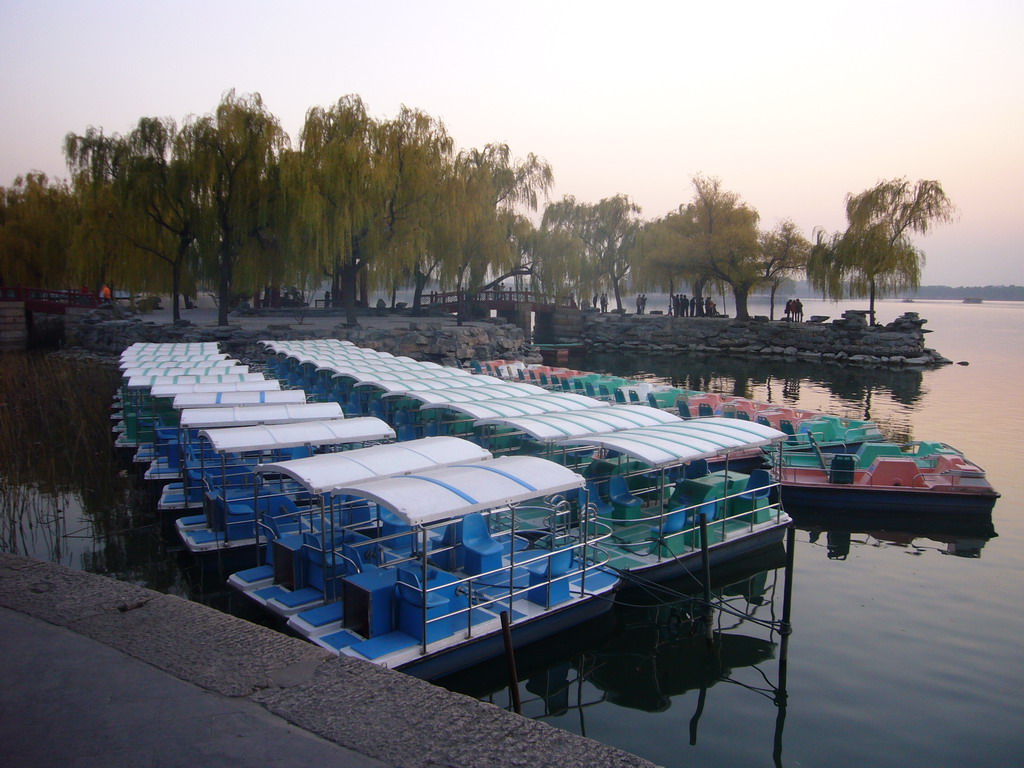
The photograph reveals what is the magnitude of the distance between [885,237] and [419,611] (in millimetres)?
47347

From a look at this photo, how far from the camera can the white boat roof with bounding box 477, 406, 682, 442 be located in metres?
12.2

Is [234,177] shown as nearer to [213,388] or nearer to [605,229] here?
[213,388]

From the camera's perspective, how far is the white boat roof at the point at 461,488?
25.2ft

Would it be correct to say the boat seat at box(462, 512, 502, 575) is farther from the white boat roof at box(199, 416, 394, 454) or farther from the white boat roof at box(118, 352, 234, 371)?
the white boat roof at box(118, 352, 234, 371)

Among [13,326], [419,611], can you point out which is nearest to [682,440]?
[419,611]

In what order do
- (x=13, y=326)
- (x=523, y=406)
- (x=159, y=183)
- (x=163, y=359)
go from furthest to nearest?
1. (x=13, y=326)
2. (x=159, y=183)
3. (x=163, y=359)
4. (x=523, y=406)

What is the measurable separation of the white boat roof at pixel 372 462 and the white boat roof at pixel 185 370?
11.5 metres

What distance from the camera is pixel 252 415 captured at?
43.5 ft

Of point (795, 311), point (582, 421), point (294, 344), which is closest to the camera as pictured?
point (582, 421)

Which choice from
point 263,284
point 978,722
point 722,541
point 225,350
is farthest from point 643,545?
point 263,284

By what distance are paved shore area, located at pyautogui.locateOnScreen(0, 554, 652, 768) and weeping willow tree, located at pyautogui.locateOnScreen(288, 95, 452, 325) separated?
29620 mm

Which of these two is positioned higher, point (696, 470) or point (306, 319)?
point (306, 319)

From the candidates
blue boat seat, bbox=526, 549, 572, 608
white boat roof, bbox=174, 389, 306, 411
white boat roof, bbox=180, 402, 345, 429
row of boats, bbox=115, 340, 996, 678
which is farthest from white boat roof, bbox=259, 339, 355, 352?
blue boat seat, bbox=526, 549, 572, 608

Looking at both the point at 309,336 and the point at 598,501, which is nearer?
the point at 598,501
